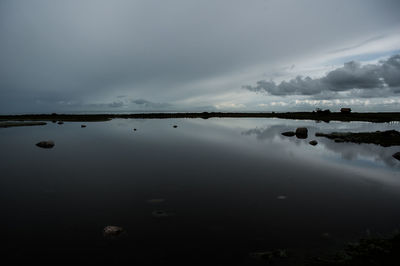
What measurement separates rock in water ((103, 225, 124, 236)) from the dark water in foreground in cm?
42

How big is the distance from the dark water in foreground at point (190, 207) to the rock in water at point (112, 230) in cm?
42

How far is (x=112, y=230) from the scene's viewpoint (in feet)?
32.3

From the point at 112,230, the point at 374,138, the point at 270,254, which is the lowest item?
the point at 270,254

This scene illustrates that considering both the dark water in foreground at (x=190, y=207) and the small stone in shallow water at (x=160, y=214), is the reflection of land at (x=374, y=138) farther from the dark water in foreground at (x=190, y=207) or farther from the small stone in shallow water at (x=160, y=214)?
the small stone in shallow water at (x=160, y=214)

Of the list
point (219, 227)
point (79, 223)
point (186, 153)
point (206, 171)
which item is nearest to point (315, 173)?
point (206, 171)

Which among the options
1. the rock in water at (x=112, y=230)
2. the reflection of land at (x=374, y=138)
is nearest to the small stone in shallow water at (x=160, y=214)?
the rock in water at (x=112, y=230)

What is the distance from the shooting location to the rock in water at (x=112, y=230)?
9758 millimetres

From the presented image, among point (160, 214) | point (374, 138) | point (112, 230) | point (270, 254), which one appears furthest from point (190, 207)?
point (374, 138)

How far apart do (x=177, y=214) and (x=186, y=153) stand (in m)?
17.2

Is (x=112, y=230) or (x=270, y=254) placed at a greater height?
(x=112, y=230)

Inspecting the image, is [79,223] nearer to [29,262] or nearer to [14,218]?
[29,262]

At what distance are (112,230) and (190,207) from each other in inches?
173

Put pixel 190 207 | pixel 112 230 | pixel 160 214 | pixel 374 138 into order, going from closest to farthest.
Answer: pixel 112 230 → pixel 160 214 → pixel 190 207 → pixel 374 138

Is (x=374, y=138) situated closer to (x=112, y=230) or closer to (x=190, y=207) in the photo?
(x=190, y=207)
